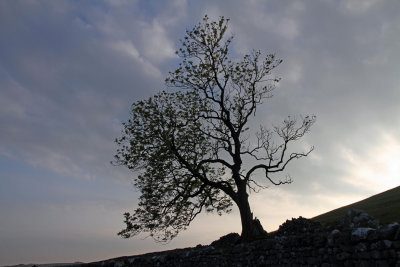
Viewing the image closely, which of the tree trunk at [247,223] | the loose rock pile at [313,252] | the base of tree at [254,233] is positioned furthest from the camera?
the tree trunk at [247,223]

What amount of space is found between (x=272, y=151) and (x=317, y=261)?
50.6ft

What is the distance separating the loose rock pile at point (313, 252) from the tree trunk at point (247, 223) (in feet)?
22.5

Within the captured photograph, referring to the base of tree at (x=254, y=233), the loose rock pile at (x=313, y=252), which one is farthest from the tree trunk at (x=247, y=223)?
the loose rock pile at (x=313, y=252)

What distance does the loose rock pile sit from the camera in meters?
8.20

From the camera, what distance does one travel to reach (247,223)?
2216 centimetres

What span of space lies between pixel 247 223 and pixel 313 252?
475 inches

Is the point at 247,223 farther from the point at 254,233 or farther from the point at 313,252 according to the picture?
the point at 313,252

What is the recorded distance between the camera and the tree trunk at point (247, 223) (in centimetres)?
2180

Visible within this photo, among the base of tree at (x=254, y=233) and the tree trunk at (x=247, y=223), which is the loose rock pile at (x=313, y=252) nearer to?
the base of tree at (x=254, y=233)

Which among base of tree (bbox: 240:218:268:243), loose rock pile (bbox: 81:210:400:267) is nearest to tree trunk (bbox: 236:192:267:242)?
base of tree (bbox: 240:218:268:243)

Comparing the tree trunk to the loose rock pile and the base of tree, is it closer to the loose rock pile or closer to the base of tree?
the base of tree

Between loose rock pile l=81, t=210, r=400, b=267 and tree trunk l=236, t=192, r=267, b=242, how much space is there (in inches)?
270

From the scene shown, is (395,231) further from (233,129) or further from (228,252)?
(233,129)

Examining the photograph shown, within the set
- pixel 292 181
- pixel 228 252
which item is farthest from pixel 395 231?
pixel 292 181
